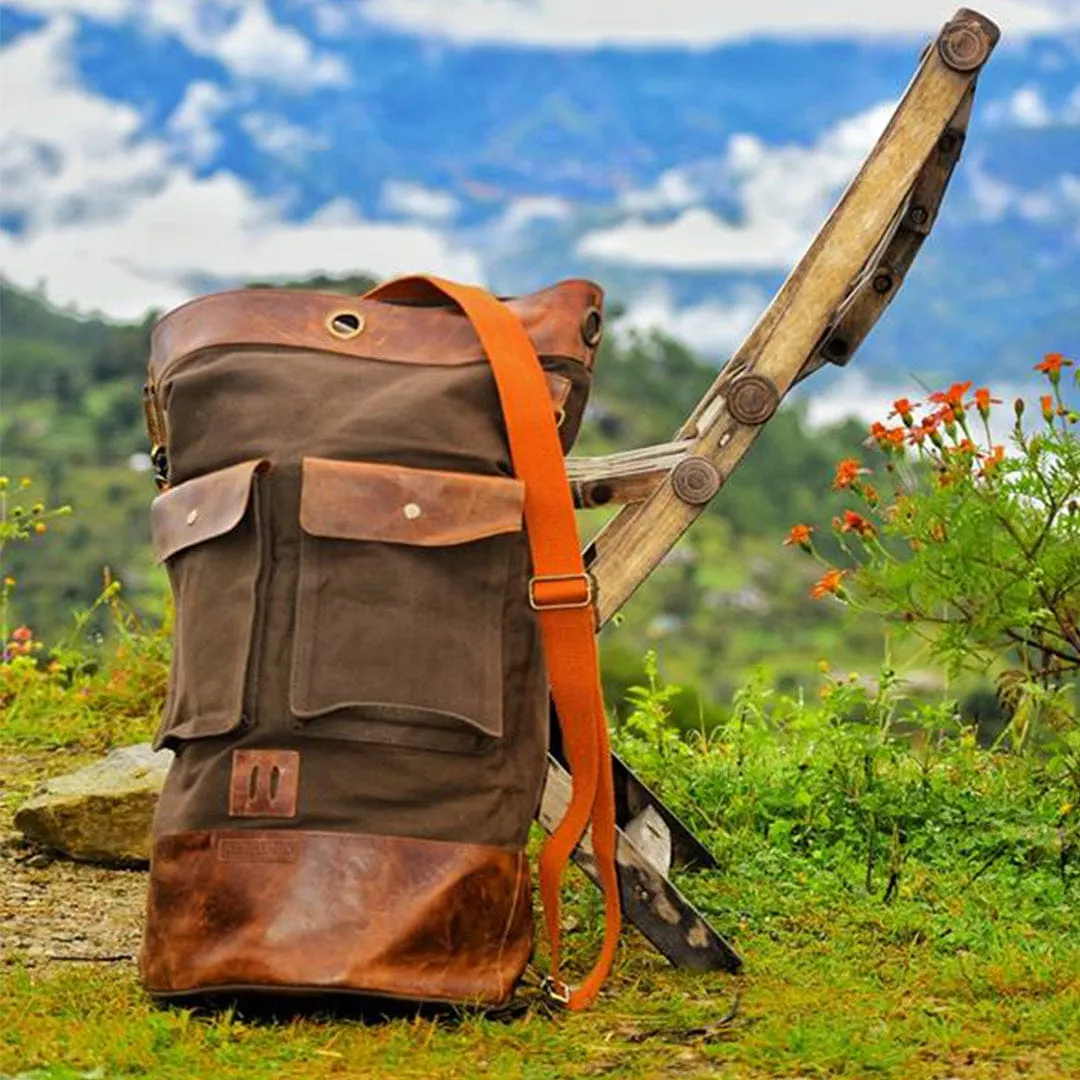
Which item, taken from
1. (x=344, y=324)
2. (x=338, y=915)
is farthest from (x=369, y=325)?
(x=338, y=915)

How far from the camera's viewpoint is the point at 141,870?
19.1ft

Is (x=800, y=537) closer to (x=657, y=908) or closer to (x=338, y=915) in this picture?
(x=657, y=908)

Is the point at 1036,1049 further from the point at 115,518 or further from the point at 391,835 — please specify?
the point at 115,518

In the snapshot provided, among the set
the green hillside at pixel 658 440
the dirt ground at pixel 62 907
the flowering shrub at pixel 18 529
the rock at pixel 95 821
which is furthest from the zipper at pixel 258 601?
the green hillside at pixel 658 440

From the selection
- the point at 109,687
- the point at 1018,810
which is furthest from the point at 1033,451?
the point at 109,687

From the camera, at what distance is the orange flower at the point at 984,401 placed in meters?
5.50

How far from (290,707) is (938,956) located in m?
1.63

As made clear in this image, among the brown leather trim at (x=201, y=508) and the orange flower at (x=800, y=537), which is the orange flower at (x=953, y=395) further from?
the brown leather trim at (x=201, y=508)

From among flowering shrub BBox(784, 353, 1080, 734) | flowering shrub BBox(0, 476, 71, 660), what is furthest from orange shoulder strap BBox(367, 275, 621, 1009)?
flowering shrub BBox(0, 476, 71, 660)

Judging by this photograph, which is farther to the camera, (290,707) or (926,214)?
(926,214)

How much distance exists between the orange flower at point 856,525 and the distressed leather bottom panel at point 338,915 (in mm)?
1754

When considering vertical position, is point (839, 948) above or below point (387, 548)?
below

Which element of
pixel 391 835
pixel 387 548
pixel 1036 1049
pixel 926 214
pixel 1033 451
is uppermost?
pixel 926 214

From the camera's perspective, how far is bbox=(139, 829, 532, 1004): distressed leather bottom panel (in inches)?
162
